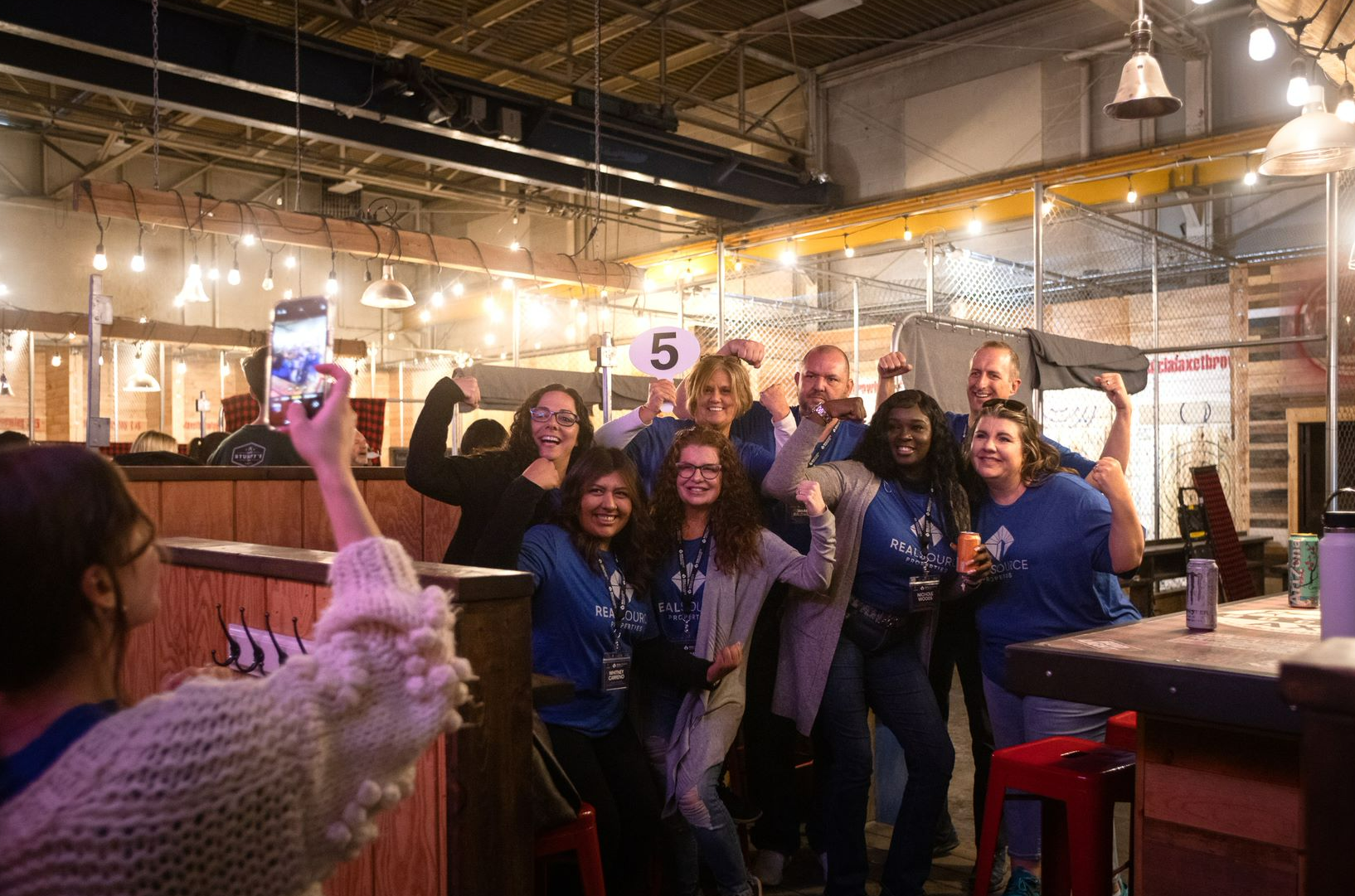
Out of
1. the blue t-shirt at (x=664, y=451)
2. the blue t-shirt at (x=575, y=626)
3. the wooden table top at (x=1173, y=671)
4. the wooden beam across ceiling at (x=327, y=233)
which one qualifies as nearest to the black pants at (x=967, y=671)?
the blue t-shirt at (x=664, y=451)

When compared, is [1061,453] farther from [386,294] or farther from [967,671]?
[386,294]

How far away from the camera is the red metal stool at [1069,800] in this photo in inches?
102

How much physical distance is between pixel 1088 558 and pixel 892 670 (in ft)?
2.37

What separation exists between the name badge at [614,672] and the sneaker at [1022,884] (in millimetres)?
1372

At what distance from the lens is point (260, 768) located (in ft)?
3.56

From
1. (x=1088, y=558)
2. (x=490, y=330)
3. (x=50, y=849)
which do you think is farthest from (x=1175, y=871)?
(x=490, y=330)

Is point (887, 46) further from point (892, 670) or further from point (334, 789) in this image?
point (334, 789)

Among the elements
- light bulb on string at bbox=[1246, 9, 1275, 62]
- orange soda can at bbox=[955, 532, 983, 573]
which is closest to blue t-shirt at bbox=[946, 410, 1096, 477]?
orange soda can at bbox=[955, 532, 983, 573]

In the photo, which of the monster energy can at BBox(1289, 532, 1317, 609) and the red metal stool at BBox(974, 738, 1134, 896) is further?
the monster energy can at BBox(1289, 532, 1317, 609)

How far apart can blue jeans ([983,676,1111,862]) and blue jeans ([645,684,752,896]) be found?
82 cm

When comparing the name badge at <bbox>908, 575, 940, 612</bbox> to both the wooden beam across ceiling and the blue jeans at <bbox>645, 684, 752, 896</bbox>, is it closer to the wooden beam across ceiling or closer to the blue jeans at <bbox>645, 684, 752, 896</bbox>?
the blue jeans at <bbox>645, 684, 752, 896</bbox>

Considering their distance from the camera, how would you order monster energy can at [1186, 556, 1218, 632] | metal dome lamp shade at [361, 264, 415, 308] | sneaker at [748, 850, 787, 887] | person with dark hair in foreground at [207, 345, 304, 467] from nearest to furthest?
monster energy can at [1186, 556, 1218, 632]
sneaker at [748, 850, 787, 887]
person with dark hair in foreground at [207, 345, 304, 467]
metal dome lamp shade at [361, 264, 415, 308]

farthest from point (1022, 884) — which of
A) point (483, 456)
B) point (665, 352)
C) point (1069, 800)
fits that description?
point (665, 352)

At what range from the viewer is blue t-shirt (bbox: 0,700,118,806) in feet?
3.55
